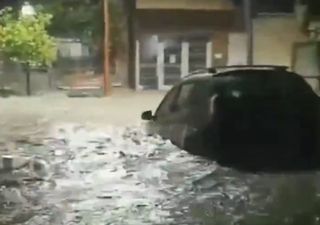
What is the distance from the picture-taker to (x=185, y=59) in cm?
81

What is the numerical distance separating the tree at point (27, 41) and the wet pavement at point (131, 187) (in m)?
0.10

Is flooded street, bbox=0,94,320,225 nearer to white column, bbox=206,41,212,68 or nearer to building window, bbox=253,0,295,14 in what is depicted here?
white column, bbox=206,41,212,68

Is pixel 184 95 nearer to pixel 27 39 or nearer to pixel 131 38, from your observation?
pixel 131 38

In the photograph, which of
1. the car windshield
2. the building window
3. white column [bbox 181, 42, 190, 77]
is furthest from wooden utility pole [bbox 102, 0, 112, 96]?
the building window

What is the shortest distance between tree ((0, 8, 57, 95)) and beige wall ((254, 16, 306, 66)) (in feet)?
0.93

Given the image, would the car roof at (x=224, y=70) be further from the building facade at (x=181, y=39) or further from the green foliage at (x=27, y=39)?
the green foliage at (x=27, y=39)

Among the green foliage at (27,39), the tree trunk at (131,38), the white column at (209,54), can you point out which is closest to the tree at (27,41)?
the green foliage at (27,39)

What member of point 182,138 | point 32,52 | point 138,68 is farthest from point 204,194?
point 32,52

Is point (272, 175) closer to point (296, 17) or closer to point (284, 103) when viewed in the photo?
point (284, 103)

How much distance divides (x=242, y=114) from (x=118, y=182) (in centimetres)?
19

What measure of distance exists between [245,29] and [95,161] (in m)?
0.28

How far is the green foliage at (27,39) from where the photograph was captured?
2.62ft

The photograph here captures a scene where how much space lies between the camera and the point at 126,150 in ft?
2.71

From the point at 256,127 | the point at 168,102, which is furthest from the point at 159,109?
the point at 256,127
